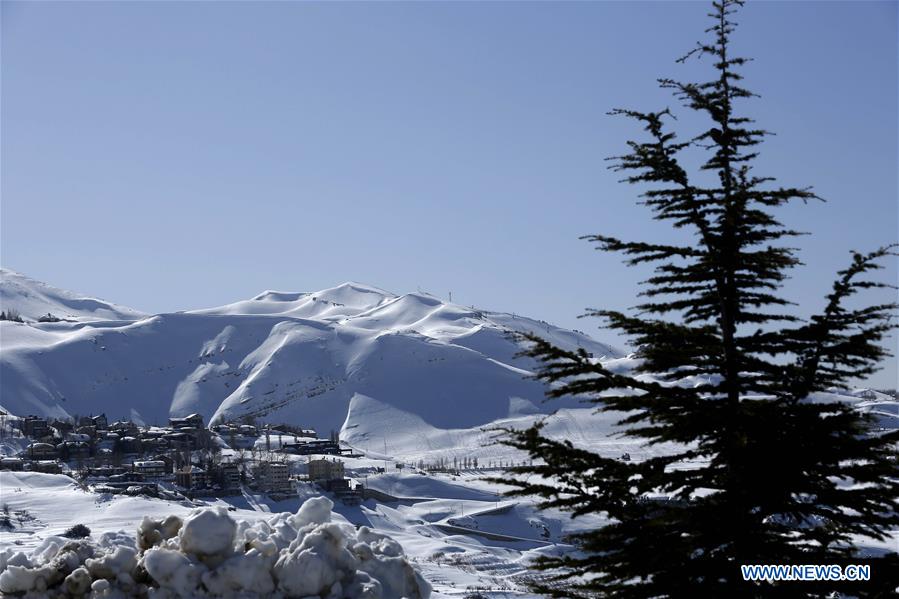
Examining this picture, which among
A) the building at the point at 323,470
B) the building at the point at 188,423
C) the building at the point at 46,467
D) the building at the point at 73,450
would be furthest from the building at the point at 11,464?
the building at the point at 188,423

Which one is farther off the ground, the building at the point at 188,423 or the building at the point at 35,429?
the building at the point at 188,423

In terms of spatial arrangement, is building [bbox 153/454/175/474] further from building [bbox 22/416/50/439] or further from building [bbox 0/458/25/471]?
building [bbox 22/416/50/439]

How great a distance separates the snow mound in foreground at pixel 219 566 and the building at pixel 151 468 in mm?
82832

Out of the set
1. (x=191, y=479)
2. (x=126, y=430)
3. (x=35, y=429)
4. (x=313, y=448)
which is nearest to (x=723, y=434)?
(x=191, y=479)

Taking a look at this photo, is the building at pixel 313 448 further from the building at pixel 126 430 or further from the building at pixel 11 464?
the building at pixel 11 464

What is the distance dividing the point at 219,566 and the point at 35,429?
121386 millimetres

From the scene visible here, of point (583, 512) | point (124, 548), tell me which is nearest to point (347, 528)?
point (124, 548)

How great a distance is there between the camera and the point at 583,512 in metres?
8.88

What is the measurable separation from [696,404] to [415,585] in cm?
514

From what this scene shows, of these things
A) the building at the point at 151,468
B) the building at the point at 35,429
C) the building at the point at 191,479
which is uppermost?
the building at the point at 35,429

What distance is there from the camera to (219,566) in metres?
11.7

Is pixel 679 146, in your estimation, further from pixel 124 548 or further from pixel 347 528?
pixel 124 548

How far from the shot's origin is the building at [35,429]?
12219 centimetres

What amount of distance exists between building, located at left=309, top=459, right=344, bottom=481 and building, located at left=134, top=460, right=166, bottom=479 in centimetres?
1296
